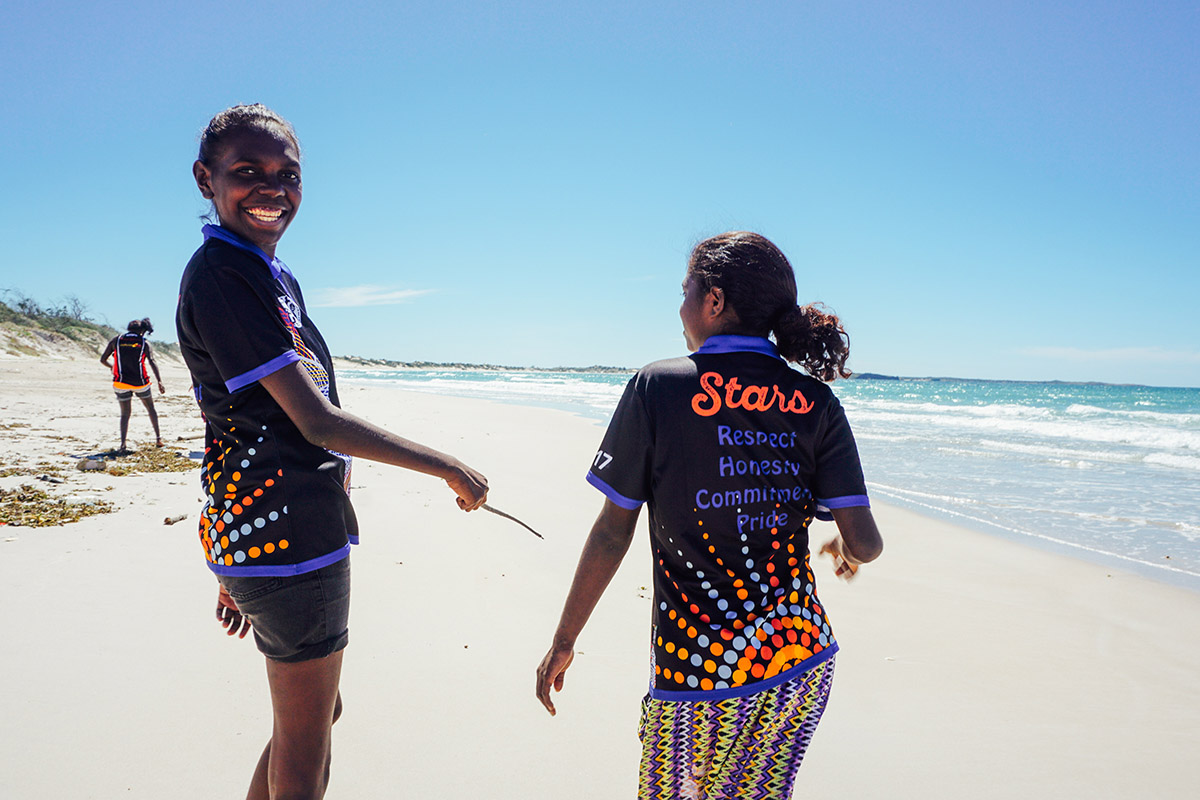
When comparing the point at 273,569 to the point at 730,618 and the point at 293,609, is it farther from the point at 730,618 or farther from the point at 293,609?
the point at 730,618

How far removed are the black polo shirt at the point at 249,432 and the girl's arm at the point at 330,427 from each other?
38 mm

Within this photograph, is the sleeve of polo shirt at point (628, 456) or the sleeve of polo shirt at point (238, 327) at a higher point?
the sleeve of polo shirt at point (238, 327)

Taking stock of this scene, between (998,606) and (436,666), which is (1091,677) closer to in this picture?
(998,606)

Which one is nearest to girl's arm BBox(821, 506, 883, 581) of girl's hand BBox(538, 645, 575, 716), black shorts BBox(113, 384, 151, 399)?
girl's hand BBox(538, 645, 575, 716)

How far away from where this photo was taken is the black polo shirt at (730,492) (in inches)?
57.8

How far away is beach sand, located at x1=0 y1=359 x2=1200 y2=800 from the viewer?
2.46 metres

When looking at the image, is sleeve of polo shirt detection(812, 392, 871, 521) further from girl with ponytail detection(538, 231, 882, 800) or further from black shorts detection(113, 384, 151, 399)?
black shorts detection(113, 384, 151, 399)

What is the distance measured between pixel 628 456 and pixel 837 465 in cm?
49

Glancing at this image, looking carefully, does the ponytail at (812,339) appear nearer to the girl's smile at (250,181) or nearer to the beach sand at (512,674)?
the girl's smile at (250,181)

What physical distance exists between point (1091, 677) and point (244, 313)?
4.23 m

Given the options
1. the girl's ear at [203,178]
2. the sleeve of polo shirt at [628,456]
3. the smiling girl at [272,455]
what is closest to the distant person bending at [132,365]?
the girl's ear at [203,178]

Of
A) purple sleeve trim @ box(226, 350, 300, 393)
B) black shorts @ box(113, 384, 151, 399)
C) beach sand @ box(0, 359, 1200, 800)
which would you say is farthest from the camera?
black shorts @ box(113, 384, 151, 399)

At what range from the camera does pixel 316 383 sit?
1.55 m

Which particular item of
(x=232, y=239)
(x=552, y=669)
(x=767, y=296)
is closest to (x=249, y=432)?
(x=232, y=239)
